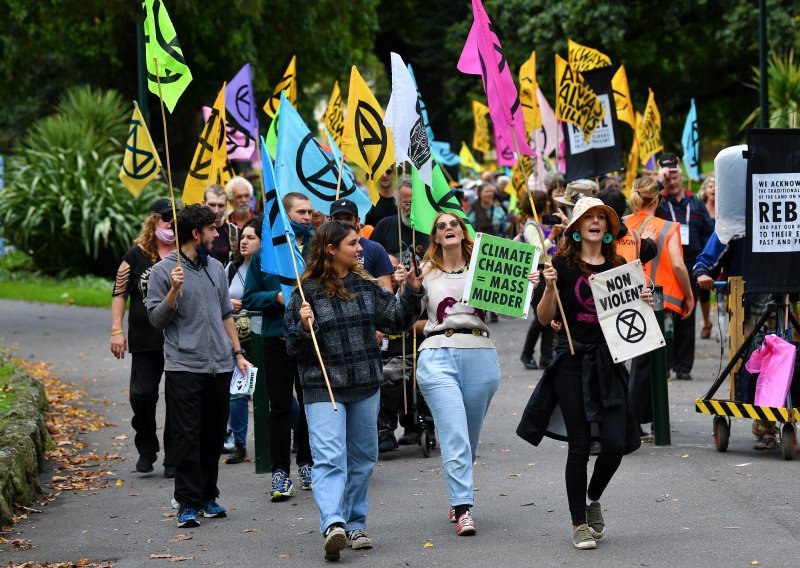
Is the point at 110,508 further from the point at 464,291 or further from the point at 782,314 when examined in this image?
the point at 782,314

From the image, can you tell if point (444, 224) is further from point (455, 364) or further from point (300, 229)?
point (300, 229)

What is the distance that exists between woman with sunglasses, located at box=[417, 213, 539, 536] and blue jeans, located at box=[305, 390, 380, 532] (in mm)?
419

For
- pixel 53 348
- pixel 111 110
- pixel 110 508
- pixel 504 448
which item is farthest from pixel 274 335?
pixel 111 110

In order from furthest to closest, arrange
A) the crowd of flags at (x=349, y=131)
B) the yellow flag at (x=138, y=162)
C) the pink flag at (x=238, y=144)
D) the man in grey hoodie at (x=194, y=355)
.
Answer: the pink flag at (x=238, y=144), the yellow flag at (x=138, y=162), the crowd of flags at (x=349, y=131), the man in grey hoodie at (x=194, y=355)

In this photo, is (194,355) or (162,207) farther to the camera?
(162,207)

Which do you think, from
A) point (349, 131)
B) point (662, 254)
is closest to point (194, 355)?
point (349, 131)

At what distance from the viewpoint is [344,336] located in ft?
24.0

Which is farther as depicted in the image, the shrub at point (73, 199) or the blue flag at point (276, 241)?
the shrub at point (73, 199)

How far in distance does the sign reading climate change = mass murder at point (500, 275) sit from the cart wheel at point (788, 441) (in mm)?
2527

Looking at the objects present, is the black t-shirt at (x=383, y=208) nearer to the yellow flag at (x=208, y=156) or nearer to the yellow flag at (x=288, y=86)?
the yellow flag at (x=208, y=156)

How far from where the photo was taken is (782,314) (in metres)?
9.66

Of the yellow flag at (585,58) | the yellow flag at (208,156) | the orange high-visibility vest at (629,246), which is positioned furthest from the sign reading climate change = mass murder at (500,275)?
the yellow flag at (585,58)

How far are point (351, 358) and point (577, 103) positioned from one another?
936 cm

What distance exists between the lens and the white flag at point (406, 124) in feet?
31.0
